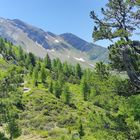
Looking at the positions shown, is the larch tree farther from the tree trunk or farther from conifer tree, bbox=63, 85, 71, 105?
conifer tree, bbox=63, 85, 71, 105

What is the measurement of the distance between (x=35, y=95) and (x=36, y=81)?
22.8 meters

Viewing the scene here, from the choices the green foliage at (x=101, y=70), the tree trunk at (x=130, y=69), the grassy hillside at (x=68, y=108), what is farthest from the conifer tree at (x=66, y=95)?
the tree trunk at (x=130, y=69)

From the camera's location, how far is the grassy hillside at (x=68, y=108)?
87.5 ft

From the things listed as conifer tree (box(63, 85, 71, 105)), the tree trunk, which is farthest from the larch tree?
conifer tree (box(63, 85, 71, 105))

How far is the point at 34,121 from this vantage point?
112938 millimetres

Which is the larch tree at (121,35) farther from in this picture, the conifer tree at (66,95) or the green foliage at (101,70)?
the conifer tree at (66,95)

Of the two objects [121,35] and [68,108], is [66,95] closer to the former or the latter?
[68,108]

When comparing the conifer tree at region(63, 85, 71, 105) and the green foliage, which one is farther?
the conifer tree at region(63, 85, 71, 105)

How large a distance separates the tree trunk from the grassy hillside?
53cm

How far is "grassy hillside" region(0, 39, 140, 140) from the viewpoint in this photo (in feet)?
87.5

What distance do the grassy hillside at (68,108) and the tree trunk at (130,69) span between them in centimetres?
53

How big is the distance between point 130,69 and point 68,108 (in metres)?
108

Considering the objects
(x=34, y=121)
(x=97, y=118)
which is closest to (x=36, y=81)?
(x=34, y=121)

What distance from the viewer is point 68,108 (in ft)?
439
